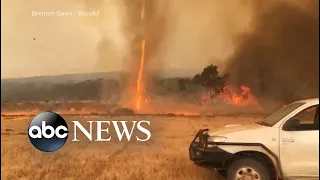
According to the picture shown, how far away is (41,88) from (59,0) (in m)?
1.12

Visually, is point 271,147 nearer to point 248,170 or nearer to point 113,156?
point 248,170

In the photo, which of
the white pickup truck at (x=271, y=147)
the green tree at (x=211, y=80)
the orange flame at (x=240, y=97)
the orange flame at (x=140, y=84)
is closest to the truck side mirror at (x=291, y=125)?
the white pickup truck at (x=271, y=147)

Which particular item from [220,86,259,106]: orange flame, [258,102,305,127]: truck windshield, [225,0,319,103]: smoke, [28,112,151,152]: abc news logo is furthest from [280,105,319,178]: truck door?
[28,112,151,152]: abc news logo

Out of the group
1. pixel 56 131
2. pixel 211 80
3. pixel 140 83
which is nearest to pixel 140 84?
pixel 140 83

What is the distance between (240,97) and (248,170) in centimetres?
90

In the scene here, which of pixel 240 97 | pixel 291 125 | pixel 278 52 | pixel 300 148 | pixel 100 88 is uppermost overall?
pixel 278 52

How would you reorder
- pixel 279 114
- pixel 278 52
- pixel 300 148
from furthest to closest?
pixel 278 52
pixel 279 114
pixel 300 148

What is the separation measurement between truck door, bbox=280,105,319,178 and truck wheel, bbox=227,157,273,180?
0.23 metres

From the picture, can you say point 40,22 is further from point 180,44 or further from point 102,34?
point 180,44

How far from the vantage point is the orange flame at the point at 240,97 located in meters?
5.47

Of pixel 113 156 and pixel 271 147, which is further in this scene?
pixel 113 156

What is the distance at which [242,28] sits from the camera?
550 cm

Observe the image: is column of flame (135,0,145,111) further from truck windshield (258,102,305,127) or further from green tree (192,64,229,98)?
truck windshield (258,102,305,127)

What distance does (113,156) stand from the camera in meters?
5.54
